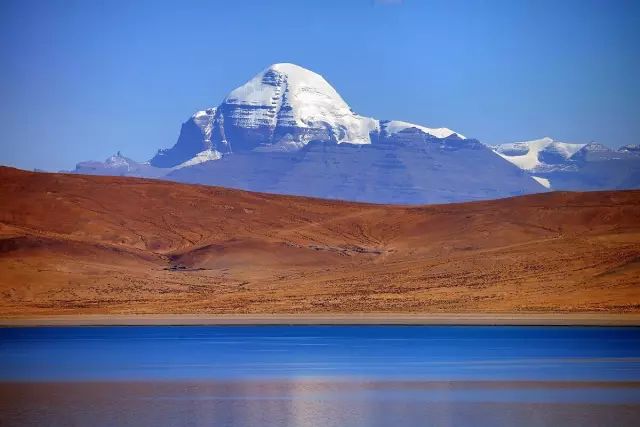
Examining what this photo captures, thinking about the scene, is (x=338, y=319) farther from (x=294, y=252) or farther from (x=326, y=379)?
(x=326, y=379)

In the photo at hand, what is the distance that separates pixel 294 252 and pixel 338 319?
28.8 meters

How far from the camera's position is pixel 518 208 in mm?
119188

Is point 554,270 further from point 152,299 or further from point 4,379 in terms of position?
point 4,379

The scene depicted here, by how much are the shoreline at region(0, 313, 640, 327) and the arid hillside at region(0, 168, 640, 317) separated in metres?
2.14

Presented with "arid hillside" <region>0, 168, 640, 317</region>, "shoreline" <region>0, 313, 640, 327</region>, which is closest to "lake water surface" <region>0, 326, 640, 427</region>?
"shoreline" <region>0, 313, 640, 327</region>

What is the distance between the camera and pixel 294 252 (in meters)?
112

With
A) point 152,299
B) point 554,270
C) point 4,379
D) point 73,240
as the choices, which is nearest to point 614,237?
point 554,270

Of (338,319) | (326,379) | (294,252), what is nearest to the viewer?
(326,379)

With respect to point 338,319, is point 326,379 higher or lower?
lower

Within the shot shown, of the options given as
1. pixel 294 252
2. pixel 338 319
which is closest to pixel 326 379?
pixel 338 319

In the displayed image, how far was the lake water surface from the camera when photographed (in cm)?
3634

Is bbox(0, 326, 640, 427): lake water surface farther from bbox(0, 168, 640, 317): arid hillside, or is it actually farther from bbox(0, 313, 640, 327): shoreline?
bbox(0, 168, 640, 317): arid hillside

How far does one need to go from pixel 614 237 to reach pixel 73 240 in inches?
1961

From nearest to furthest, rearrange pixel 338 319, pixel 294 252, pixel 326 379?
Result: pixel 326 379 < pixel 338 319 < pixel 294 252
